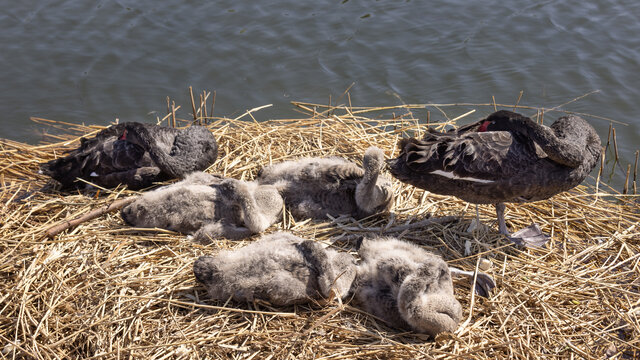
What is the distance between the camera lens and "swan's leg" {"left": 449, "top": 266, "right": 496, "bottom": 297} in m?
3.74

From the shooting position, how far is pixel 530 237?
432 centimetres

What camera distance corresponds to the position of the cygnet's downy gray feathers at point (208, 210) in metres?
4.12

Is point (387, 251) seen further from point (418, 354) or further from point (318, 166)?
point (318, 166)

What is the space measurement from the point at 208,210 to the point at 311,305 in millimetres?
1097

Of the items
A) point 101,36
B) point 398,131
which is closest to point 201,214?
point 398,131

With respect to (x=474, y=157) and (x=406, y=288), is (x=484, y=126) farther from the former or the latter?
(x=406, y=288)

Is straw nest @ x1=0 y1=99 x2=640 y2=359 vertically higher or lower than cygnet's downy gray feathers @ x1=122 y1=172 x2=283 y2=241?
lower

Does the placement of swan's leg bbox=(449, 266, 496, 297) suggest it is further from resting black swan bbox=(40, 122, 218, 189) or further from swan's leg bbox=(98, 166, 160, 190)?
swan's leg bbox=(98, 166, 160, 190)

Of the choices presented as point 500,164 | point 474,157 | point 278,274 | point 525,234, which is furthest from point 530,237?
point 278,274

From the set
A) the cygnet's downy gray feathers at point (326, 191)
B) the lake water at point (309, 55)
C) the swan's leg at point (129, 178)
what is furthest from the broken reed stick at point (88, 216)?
the lake water at point (309, 55)

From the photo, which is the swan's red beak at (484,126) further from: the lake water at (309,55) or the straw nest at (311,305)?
the lake water at (309,55)

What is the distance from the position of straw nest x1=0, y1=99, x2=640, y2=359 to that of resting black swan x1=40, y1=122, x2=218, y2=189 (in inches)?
6.6

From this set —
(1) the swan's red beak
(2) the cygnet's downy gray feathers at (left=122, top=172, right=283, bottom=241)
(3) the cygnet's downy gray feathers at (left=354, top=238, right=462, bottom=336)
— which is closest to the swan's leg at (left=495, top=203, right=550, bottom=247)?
(1) the swan's red beak

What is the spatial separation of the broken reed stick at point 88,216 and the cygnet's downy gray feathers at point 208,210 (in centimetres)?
22
